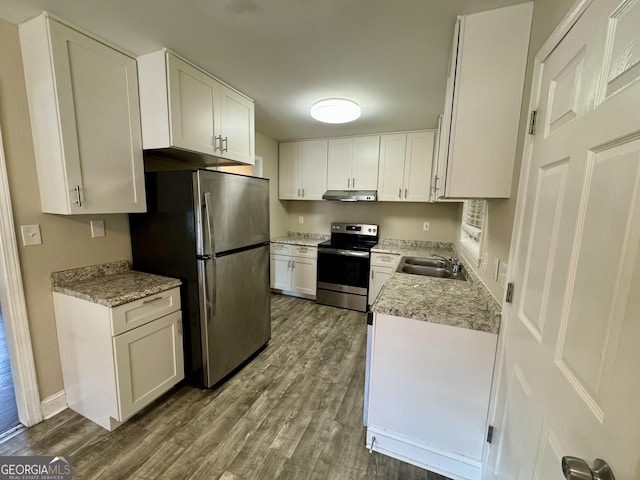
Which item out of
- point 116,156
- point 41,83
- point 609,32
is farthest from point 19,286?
point 609,32

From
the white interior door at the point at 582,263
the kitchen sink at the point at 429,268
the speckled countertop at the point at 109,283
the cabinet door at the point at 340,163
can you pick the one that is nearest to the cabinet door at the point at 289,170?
the cabinet door at the point at 340,163

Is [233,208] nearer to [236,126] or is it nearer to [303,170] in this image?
[236,126]

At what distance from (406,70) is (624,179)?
1729mm

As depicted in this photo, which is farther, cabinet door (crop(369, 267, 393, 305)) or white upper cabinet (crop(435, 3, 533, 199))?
cabinet door (crop(369, 267, 393, 305))

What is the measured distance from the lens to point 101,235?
1.91 m

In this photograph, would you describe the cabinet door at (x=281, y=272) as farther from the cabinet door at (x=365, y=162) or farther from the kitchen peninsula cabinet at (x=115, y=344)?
the kitchen peninsula cabinet at (x=115, y=344)

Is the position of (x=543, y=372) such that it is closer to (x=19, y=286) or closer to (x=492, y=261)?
(x=492, y=261)

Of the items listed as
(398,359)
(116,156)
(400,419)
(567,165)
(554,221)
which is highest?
(116,156)

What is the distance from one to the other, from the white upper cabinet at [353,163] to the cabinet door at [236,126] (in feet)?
4.99

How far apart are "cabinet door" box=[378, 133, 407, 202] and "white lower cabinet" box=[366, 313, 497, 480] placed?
2.44m

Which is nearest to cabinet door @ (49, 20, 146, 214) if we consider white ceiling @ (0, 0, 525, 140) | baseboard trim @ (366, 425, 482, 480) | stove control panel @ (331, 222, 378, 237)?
white ceiling @ (0, 0, 525, 140)

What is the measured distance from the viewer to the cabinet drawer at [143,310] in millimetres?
1510

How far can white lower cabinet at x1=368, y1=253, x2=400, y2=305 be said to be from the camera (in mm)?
3312

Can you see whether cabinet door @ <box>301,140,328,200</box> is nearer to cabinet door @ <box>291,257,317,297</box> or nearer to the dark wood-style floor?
cabinet door @ <box>291,257,317,297</box>
